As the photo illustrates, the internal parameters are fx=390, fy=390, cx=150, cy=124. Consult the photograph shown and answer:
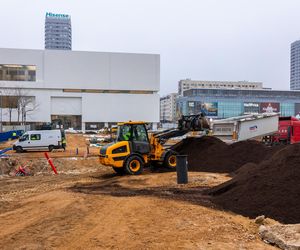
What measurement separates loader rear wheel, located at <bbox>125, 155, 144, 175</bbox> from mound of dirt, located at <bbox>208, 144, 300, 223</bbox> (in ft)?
20.8

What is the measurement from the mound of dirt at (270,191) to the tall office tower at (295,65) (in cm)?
18653

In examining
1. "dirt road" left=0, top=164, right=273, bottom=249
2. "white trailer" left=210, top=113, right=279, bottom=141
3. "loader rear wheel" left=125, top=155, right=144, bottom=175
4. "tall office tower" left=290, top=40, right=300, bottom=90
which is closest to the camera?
"dirt road" left=0, top=164, right=273, bottom=249

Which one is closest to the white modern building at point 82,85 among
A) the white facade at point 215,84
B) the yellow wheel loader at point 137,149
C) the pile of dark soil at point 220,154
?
the pile of dark soil at point 220,154

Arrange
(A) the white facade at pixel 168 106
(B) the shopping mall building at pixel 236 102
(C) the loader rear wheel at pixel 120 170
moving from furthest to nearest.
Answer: (A) the white facade at pixel 168 106
(B) the shopping mall building at pixel 236 102
(C) the loader rear wheel at pixel 120 170

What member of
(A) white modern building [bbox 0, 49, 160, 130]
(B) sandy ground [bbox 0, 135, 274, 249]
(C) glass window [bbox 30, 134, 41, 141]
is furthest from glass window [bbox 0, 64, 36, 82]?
(B) sandy ground [bbox 0, 135, 274, 249]

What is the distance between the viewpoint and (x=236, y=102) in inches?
5364

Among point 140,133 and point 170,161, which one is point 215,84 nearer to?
point 170,161

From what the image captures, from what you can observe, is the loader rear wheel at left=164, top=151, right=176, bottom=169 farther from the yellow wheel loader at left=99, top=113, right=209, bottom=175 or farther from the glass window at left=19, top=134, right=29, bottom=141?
the glass window at left=19, top=134, right=29, bottom=141

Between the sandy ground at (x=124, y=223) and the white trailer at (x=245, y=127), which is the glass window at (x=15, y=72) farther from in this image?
the sandy ground at (x=124, y=223)

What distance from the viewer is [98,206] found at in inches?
385

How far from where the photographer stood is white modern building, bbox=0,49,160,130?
7612 cm

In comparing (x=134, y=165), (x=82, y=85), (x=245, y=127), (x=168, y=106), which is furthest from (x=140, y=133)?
(x=168, y=106)

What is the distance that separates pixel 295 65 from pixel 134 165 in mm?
186616

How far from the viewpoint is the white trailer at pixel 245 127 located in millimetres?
23859
